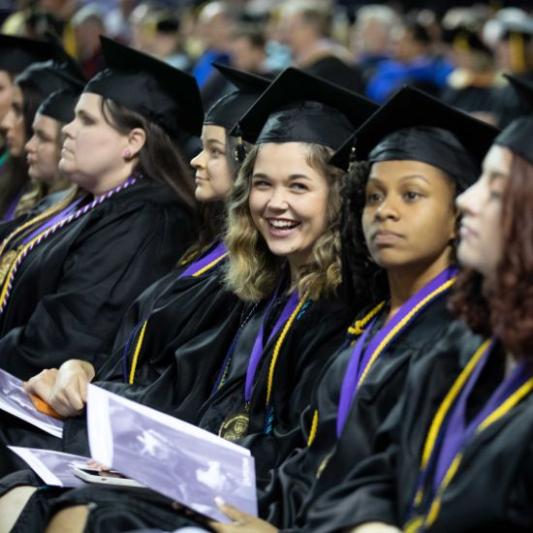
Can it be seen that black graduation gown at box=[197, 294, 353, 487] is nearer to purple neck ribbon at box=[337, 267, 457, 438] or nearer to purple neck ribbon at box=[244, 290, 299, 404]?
purple neck ribbon at box=[244, 290, 299, 404]

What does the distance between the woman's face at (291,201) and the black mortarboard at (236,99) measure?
0.58 m

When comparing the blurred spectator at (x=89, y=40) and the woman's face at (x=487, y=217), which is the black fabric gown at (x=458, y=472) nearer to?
the woman's face at (x=487, y=217)

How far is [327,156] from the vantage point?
393 cm

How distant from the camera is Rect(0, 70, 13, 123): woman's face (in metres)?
6.41

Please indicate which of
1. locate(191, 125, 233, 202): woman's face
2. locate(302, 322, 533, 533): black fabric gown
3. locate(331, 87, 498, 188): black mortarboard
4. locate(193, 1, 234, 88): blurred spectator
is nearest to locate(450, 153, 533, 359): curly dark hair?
locate(302, 322, 533, 533): black fabric gown

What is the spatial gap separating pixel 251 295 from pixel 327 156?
477 millimetres

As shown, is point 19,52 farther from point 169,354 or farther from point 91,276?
point 169,354

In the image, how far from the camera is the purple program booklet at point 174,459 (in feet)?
10.2

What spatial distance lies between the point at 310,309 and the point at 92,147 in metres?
1.50

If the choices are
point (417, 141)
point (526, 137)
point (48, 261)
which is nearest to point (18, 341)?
point (48, 261)

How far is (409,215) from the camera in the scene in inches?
128

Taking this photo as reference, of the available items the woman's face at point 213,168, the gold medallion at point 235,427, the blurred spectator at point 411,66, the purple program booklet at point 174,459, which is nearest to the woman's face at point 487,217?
the purple program booklet at point 174,459

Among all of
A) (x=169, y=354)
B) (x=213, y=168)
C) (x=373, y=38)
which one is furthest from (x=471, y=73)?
(x=169, y=354)

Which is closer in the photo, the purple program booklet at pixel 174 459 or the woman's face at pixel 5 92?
the purple program booklet at pixel 174 459
